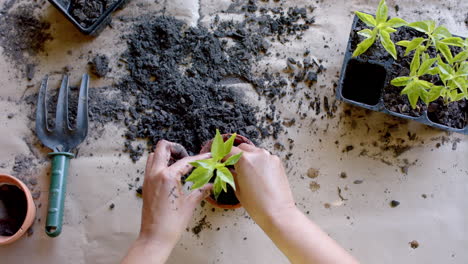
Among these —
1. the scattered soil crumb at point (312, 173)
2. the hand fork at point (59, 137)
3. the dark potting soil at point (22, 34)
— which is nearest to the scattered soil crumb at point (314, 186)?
the scattered soil crumb at point (312, 173)

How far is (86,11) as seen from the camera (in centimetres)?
136

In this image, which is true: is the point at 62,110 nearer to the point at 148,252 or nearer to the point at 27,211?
the point at 27,211

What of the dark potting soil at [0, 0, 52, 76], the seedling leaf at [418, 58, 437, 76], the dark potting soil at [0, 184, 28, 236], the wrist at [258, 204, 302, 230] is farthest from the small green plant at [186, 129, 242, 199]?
the dark potting soil at [0, 0, 52, 76]

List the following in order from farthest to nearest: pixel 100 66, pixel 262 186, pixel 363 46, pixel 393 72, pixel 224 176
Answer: pixel 100 66 → pixel 393 72 → pixel 363 46 → pixel 262 186 → pixel 224 176

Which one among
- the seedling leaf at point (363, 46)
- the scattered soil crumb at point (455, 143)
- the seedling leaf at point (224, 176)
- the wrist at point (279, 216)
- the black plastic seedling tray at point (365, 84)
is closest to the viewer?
the seedling leaf at point (224, 176)

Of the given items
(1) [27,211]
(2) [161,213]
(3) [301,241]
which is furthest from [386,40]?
(1) [27,211]

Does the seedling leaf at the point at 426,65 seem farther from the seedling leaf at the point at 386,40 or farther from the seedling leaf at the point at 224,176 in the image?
the seedling leaf at the point at 224,176

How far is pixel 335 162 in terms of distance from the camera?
133 centimetres

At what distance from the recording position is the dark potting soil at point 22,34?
54.1 inches

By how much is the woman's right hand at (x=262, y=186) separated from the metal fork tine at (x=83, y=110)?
0.53m

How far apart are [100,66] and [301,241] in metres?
0.85

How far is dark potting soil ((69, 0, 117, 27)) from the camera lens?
4.44ft

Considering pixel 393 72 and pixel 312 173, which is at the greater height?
pixel 393 72

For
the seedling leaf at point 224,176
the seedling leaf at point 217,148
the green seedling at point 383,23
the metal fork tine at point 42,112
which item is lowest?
the metal fork tine at point 42,112
